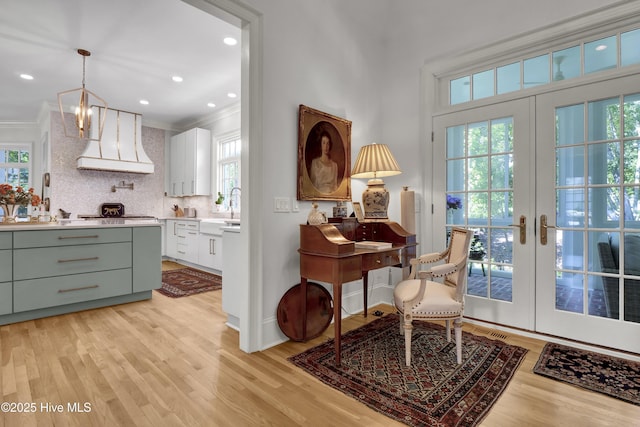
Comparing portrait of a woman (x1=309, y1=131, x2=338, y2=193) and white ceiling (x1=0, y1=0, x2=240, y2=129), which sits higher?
white ceiling (x1=0, y1=0, x2=240, y2=129)

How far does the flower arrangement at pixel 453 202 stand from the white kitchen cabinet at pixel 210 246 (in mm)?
3287

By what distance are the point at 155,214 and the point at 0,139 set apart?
3735 millimetres

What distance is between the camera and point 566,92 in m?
2.56

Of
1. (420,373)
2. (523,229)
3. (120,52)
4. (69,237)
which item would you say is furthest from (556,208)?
(120,52)

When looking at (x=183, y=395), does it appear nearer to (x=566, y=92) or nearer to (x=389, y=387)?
(x=389, y=387)

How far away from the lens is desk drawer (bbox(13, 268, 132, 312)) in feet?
9.86

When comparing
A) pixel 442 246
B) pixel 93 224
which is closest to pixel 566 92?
pixel 442 246

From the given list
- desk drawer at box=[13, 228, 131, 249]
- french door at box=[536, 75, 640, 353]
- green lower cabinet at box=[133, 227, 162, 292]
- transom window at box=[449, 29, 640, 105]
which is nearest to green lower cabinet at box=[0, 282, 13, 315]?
desk drawer at box=[13, 228, 131, 249]

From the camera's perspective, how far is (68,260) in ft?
10.6

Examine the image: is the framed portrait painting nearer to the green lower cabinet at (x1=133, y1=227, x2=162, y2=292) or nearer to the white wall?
the white wall

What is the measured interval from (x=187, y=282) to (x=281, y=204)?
2.89 meters

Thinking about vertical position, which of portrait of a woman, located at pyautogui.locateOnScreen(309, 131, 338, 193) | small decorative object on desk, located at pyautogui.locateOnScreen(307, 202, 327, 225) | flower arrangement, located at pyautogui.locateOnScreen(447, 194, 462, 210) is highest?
portrait of a woman, located at pyautogui.locateOnScreen(309, 131, 338, 193)

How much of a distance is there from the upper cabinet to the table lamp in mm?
4350

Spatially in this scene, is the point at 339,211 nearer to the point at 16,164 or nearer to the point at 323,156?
the point at 323,156
